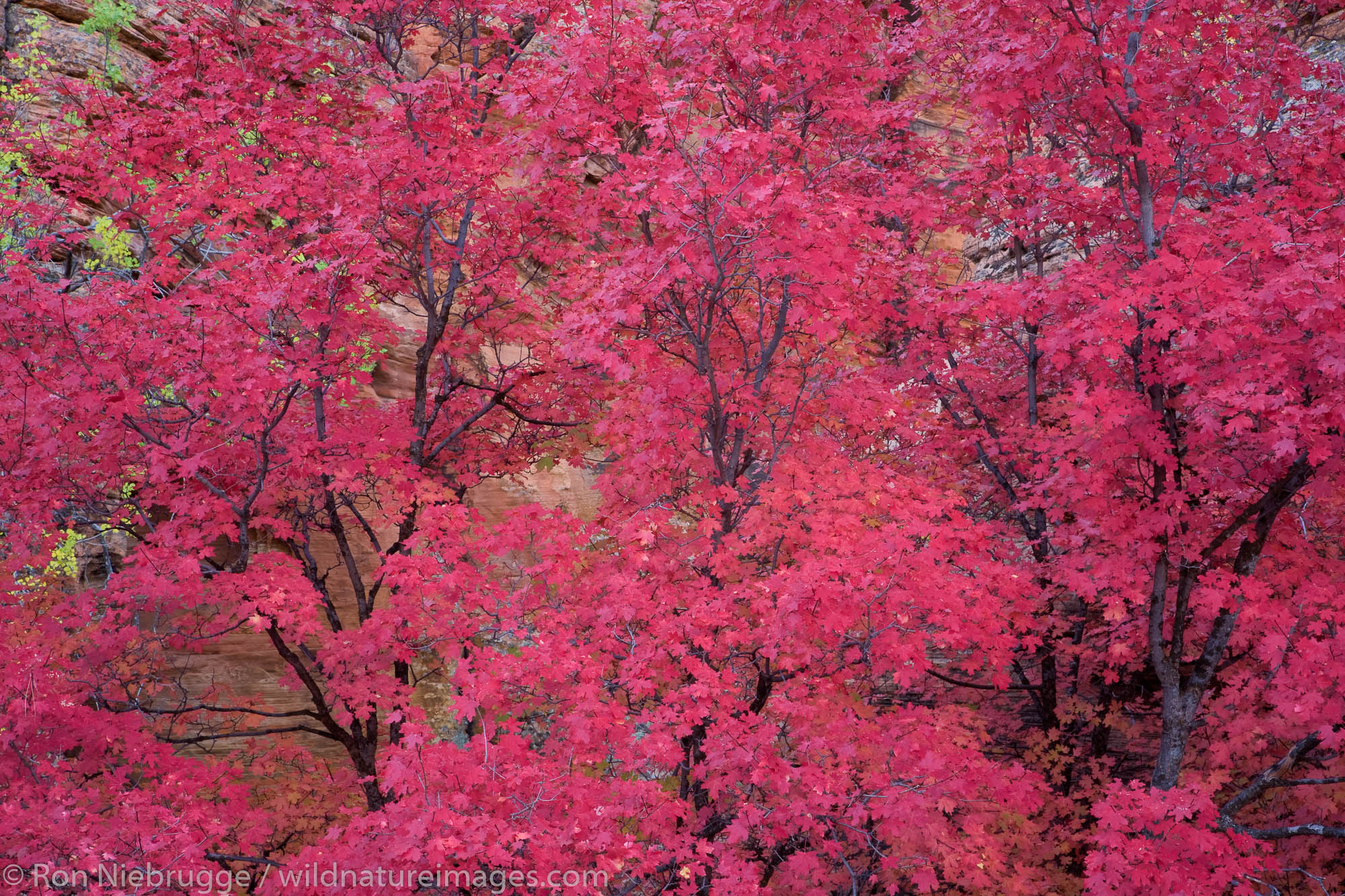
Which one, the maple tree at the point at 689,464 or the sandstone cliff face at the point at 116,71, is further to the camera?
the sandstone cliff face at the point at 116,71

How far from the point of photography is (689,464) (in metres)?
8.75

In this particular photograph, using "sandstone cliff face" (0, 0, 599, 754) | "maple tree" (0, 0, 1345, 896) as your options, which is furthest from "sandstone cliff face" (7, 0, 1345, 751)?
"maple tree" (0, 0, 1345, 896)

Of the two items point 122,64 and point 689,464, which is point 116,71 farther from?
point 689,464

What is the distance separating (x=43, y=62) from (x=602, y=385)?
9.88 m

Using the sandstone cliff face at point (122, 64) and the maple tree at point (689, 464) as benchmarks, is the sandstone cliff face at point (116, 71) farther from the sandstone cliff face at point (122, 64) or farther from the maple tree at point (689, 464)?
the maple tree at point (689, 464)

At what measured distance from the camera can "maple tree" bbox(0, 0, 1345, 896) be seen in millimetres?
6648

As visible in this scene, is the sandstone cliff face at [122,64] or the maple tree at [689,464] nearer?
the maple tree at [689,464]

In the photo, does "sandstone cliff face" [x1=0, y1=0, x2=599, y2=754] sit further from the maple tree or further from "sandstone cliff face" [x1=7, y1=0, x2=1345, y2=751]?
the maple tree

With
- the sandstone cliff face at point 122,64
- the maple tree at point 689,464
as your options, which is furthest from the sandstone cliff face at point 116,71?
the maple tree at point 689,464

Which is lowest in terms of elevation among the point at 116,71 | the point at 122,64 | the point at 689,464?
the point at 689,464

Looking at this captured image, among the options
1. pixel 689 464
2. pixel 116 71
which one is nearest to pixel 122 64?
pixel 116 71

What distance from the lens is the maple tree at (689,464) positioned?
6648 mm

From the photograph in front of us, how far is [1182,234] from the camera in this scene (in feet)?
24.4

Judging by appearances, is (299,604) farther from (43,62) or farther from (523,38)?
(43,62)
